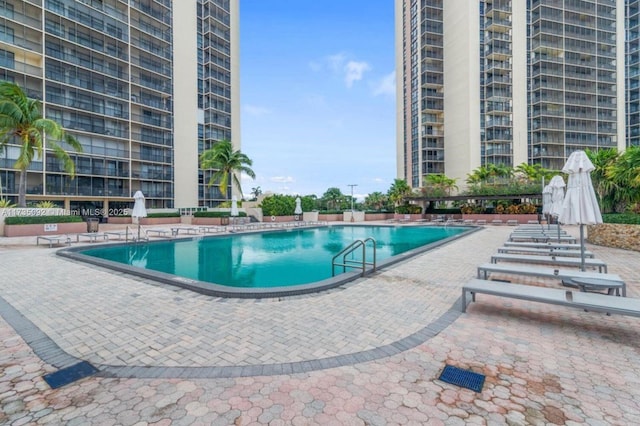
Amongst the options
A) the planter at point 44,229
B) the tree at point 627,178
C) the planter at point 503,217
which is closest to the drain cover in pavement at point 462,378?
the tree at point 627,178

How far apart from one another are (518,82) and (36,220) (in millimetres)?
53410

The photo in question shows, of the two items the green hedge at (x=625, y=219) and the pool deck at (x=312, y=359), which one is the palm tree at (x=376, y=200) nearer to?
the green hedge at (x=625, y=219)

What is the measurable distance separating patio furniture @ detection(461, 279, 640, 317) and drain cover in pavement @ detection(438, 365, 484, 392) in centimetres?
195

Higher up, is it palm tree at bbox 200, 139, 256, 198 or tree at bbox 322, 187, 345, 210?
palm tree at bbox 200, 139, 256, 198

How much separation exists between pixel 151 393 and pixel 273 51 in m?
30.4

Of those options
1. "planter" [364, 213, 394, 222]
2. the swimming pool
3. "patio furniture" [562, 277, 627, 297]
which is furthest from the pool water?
"planter" [364, 213, 394, 222]

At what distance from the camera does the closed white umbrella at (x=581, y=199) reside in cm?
595

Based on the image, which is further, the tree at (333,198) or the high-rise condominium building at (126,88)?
the tree at (333,198)

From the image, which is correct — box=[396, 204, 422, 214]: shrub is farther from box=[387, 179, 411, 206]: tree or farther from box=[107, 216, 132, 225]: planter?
box=[107, 216, 132, 225]: planter

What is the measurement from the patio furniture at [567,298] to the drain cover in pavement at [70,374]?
16.5 feet

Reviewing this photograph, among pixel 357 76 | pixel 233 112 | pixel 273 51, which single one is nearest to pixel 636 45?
pixel 357 76

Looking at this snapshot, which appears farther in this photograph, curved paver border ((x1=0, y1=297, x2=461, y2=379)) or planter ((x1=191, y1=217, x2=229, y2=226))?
planter ((x1=191, y1=217, x2=229, y2=226))

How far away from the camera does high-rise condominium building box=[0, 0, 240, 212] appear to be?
26.0 meters

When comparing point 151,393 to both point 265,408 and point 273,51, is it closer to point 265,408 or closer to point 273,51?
point 265,408
